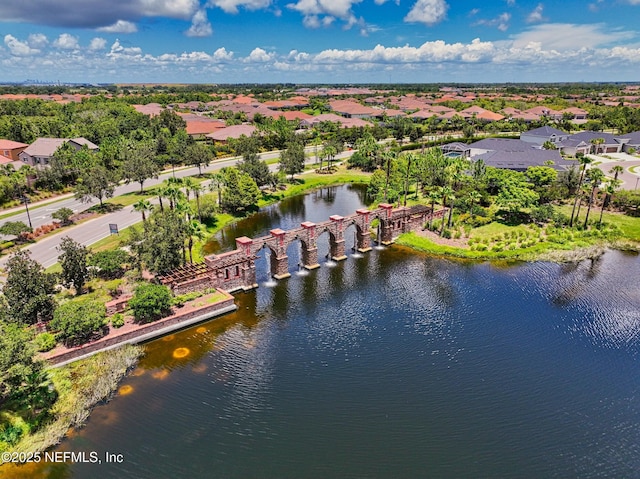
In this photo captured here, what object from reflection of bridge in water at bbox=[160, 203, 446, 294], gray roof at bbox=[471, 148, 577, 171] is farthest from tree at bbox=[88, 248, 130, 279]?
gray roof at bbox=[471, 148, 577, 171]

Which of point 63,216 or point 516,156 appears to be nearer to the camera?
point 63,216

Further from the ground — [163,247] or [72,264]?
[163,247]

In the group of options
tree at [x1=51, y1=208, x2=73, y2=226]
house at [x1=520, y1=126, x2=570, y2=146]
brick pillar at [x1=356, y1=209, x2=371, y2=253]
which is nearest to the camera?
brick pillar at [x1=356, y1=209, x2=371, y2=253]

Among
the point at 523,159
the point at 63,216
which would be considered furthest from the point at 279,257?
the point at 523,159

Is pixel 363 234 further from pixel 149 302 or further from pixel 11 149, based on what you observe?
pixel 11 149

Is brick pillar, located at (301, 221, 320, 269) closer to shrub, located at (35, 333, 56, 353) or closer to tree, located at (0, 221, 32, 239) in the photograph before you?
shrub, located at (35, 333, 56, 353)

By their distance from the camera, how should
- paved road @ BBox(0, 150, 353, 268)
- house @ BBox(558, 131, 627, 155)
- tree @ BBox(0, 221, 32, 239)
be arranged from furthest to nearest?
house @ BBox(558, 131, 627, 155)
tree @ BBox(0, 221, 32, 239)
paved road @ BBox(0, 150, 353, 268)

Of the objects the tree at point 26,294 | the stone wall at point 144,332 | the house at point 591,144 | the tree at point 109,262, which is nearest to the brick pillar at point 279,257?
the stone wall at point 144,332
